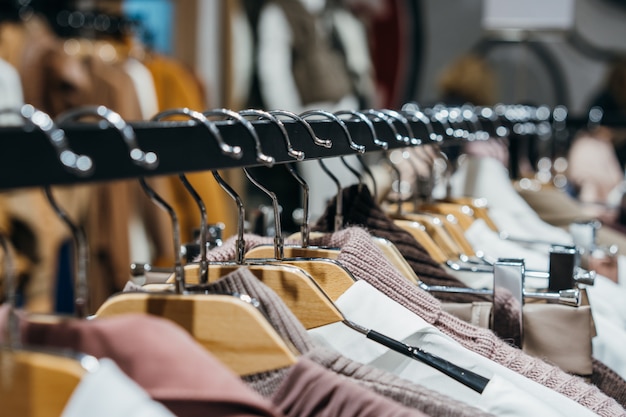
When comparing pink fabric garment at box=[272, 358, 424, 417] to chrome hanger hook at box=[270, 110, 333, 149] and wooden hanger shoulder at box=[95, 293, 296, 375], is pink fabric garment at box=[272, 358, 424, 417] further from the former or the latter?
chrome hanger hook at box=[270, 110, 333, 149]

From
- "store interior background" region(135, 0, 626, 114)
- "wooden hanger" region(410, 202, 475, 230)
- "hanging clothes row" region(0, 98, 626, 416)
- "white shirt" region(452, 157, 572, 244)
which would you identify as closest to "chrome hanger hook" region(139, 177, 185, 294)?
"hanging clothes row" region(0, 98, 626, 416)

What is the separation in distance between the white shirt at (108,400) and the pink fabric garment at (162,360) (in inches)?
2.0

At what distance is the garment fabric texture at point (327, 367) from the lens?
56 cm

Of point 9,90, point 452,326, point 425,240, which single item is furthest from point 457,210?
point 9,90

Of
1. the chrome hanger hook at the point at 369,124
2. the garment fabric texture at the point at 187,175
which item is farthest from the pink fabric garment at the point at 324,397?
the garment fabric texture at the point at 187,175

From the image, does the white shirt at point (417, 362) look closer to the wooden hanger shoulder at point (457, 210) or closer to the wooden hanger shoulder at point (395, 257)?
the wooden hanger shoulder at point (395, 257)

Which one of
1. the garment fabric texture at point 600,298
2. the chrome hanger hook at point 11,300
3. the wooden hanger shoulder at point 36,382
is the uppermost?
the chrome hanger hook at point 11,300

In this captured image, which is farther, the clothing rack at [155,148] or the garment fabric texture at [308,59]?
the garment fabric texture at [308,59]

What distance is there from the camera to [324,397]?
0.54 metres

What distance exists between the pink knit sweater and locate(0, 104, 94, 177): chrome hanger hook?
0.29 metres

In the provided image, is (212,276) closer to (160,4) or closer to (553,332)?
(553,332)

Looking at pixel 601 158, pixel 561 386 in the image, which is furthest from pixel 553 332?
pixel 601 158

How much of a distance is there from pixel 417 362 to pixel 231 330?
0.59 feet

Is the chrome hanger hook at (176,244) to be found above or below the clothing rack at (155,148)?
below
